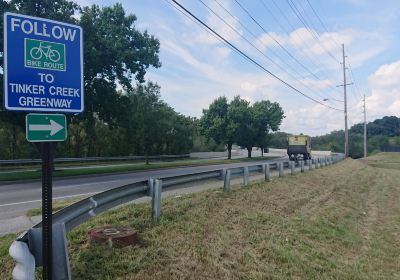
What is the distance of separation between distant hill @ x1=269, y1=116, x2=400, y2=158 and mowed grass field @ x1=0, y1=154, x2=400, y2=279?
59400mm

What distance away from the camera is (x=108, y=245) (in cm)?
581

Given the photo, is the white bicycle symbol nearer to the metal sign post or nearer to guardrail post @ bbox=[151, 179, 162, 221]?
the metal sign post

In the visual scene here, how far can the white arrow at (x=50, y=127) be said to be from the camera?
3865 mm

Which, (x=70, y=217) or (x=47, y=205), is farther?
(x=70, y=217)

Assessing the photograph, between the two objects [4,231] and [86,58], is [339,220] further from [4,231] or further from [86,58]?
[86,58]

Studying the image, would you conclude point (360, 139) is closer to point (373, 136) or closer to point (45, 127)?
point (373, 136)

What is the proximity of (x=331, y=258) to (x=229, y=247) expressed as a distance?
214cm

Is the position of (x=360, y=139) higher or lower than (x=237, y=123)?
lower

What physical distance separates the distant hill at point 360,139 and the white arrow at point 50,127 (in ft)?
219

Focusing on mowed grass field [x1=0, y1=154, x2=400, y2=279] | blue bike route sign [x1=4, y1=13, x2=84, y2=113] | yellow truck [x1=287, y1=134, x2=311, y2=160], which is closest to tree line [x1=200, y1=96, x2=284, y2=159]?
yellow truck [x1=287, y1=134, x2=311, y2=160]

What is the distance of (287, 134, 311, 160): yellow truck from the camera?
49781mm

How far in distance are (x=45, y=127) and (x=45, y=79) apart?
0.46 metres

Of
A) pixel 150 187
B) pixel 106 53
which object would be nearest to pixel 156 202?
pixel 150 187

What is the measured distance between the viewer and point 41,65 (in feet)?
12.8
